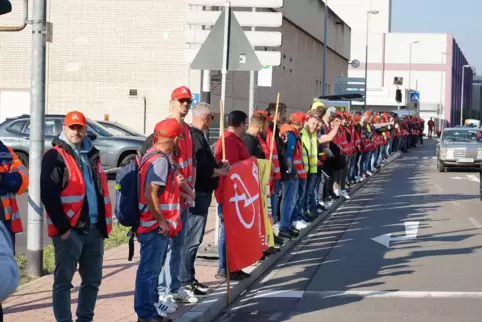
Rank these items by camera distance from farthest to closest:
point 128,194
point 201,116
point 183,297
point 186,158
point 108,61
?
point 108,61, point 201,116, point 183,297, point 186,158, point 128,194

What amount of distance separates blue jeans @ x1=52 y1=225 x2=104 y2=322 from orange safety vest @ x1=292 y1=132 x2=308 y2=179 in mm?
7190

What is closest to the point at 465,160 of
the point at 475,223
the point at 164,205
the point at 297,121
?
the point at 475,223

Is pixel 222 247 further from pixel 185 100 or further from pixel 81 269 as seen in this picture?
pixel 81 269

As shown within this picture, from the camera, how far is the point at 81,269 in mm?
6836

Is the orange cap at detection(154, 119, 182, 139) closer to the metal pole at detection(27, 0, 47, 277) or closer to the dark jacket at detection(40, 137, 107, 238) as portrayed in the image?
the dark jacket at detection(40, 137, 107, 238)

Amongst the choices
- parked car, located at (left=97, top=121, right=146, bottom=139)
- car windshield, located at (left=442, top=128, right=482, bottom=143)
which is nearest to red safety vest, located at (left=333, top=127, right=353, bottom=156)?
parked car, located at (left=97, top=121, right=146, bottom=139)

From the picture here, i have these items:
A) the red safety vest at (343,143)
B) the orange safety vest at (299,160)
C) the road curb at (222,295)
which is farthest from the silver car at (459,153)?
the road curb at (222,295)

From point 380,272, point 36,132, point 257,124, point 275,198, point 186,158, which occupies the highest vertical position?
point 257,124

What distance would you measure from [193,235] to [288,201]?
14.7 ft

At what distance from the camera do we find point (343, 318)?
816 cm

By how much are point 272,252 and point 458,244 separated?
3.46 meters

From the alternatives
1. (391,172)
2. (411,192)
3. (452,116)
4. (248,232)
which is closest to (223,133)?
(248,232)

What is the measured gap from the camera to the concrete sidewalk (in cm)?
761

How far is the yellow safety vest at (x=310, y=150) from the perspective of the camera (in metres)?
15.3
